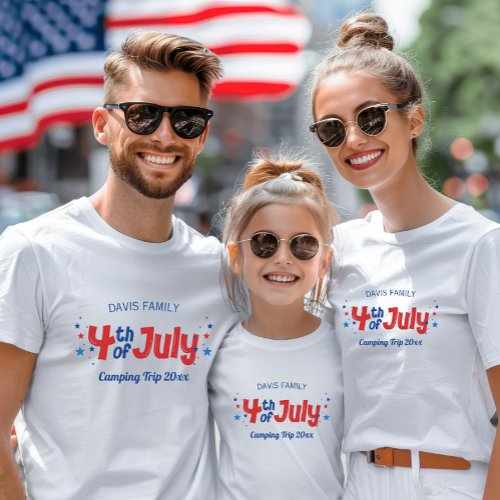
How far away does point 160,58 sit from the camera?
341cm

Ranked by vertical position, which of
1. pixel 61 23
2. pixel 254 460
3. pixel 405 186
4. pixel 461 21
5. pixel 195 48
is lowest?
pixel 254 460

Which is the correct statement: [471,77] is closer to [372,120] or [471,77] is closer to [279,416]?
[372,120]

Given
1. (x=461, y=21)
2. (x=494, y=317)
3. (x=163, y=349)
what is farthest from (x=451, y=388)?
(x=461, y=21)

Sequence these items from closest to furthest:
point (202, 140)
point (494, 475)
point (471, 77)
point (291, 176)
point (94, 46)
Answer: point (494, 475)
point (202, 140)
point (291, 176)
point (94, 46)
point (471, 77)

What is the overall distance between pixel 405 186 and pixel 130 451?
1489 millimetres

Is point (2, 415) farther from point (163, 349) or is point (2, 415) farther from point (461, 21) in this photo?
point (461, 21)

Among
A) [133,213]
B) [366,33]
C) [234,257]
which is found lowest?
[234,257]

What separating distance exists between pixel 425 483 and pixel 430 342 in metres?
0.51

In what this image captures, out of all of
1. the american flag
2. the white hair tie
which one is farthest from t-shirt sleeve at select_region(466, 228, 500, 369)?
the american flag

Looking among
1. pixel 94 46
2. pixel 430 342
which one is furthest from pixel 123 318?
pixel 94 46

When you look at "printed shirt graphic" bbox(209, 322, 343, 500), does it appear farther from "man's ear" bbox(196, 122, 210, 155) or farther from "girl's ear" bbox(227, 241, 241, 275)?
"man's ear" bbox(196, 122, 210, 155)

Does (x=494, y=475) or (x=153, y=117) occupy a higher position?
(x=153, y=117)

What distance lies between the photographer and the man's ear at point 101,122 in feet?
11.7

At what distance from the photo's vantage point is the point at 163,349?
3359mm
